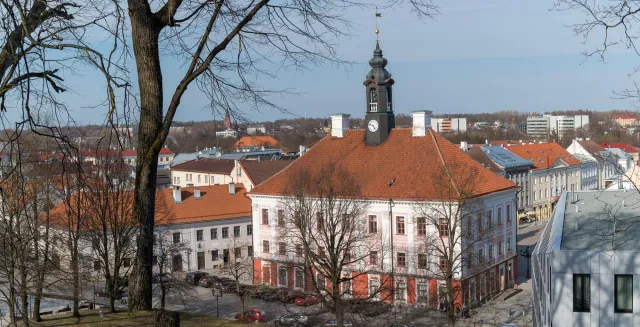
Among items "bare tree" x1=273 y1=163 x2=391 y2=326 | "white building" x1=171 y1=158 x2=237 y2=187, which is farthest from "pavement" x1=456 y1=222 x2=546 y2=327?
"white building" x1=171 y1=158 x2=237 y2=187

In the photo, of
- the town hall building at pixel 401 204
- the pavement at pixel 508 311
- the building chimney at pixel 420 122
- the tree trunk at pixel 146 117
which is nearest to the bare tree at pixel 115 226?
the tree trunk at pixel 146 117

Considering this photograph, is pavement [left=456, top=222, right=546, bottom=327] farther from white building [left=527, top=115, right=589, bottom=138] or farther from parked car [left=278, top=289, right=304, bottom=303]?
white building [left=527, top=115, right=589, bottom=138]

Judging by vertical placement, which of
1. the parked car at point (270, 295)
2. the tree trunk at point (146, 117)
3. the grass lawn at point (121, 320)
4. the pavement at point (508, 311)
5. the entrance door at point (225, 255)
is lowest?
the pavement at point (508, 311)

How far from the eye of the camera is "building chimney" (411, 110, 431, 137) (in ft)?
112

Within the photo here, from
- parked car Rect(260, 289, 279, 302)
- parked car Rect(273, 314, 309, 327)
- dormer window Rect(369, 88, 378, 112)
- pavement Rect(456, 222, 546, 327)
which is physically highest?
dormer window Rect(369, 88, 378, 112)

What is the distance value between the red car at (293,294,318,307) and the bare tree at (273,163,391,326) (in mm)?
1032

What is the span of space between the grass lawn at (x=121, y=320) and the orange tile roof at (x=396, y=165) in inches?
385

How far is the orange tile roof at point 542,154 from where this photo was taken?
6725 cm

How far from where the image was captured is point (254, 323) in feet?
88.3

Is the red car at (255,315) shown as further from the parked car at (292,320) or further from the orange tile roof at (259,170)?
the orange tile roof at (259,170)

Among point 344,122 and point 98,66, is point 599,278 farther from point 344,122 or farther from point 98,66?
point 344,122

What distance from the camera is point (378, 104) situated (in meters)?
35.3

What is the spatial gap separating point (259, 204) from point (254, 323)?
10.0m

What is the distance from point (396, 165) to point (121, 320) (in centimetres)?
2606
